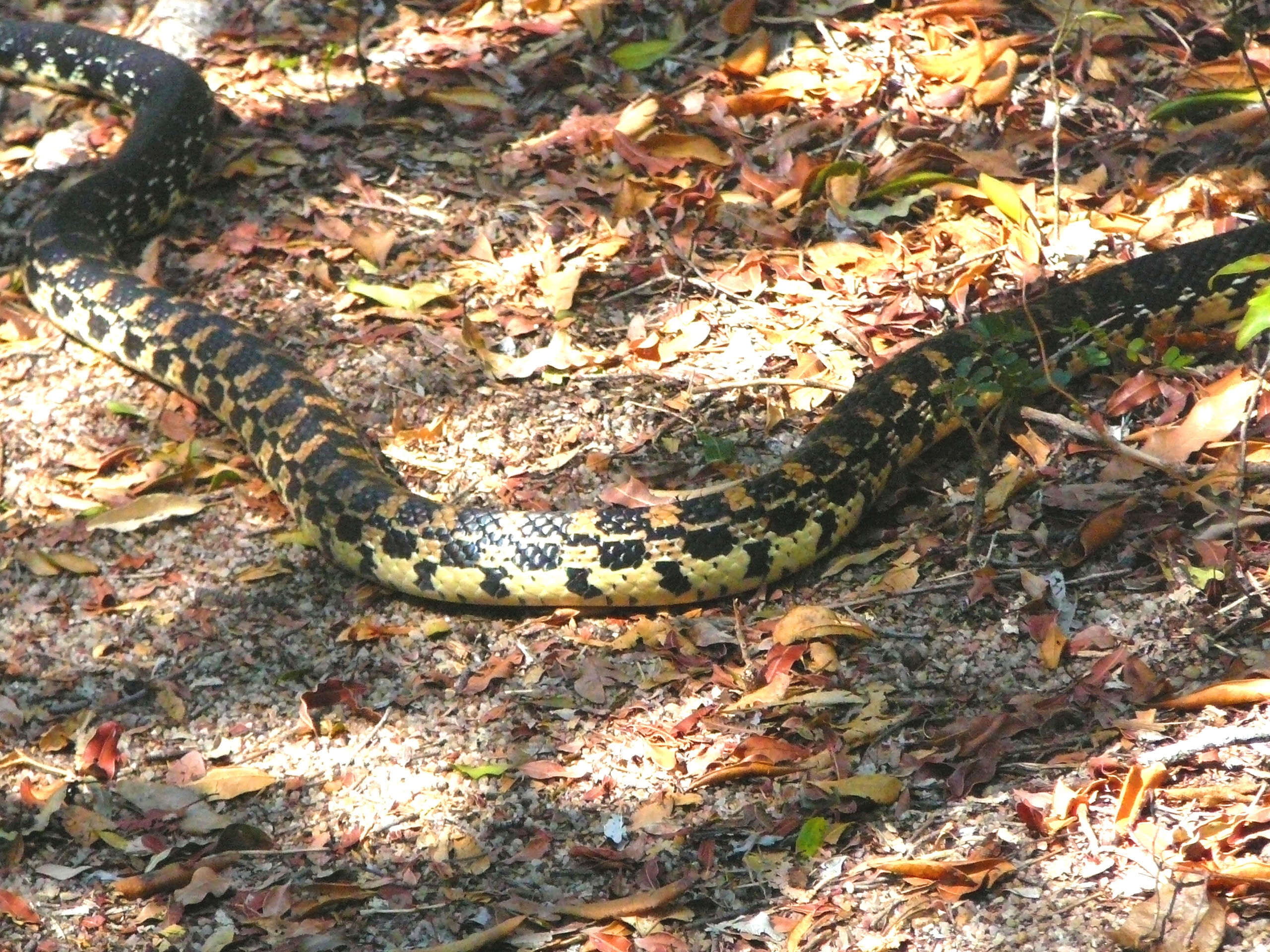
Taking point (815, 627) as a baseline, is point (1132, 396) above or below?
above

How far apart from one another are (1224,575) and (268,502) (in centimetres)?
458

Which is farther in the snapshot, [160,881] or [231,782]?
[231,782]

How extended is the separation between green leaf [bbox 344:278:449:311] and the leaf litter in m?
0.03

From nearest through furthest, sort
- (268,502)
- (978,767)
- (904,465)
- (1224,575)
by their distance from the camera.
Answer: (978,767) → (1224,575) → (904,465) → (268,502)

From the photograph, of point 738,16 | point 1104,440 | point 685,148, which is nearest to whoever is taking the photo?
point 1104,440

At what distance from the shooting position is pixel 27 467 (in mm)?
7477

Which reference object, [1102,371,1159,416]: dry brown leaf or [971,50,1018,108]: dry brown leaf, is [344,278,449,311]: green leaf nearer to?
[971,50,1018,108]: dry brown leaf

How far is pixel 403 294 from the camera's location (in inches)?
316

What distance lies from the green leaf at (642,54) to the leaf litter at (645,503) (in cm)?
3

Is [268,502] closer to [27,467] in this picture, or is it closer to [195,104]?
[27,467]

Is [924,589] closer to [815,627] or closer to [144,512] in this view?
[815,627]

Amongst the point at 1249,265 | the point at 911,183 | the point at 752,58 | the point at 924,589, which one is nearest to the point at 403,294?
the point at 752,58

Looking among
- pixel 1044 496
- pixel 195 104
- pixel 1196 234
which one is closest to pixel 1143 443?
pixel 1044 496

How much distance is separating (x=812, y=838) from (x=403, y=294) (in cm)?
437
